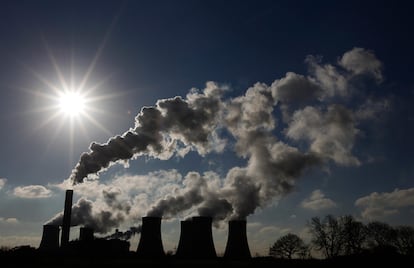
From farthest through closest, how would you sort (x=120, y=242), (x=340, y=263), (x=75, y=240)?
(x=120, y=242) → (x=75, y=240) → (x=340, y=263)

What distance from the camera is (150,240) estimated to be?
37219 mm

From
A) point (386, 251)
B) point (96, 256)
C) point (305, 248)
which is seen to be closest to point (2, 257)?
point (96, 256)

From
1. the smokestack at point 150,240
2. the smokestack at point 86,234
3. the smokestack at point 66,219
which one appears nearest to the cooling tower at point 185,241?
the smokestack at point 150,240

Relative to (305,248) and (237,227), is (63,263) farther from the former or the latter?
(305,248)

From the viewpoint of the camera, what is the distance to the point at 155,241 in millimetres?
37406

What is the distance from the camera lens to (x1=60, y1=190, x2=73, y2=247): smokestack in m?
40.4

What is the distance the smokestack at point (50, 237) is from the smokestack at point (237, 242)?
1864 centimetres

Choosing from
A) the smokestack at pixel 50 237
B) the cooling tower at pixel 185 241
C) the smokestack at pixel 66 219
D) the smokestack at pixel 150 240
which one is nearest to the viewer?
the smokestack at pixel 150 240

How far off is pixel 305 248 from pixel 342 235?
16.4 feet

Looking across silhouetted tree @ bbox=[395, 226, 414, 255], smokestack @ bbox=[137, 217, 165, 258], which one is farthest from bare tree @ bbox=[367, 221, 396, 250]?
smokestack @ bbox=[137, 217, 165, 258]

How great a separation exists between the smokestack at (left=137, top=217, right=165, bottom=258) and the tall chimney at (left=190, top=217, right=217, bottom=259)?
122 inches

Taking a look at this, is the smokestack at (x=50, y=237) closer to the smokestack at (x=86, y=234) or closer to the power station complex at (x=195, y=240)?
the smokestack at (x=86, y=234)

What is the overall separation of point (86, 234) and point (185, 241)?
40.2ft

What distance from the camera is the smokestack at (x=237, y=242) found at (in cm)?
3756
